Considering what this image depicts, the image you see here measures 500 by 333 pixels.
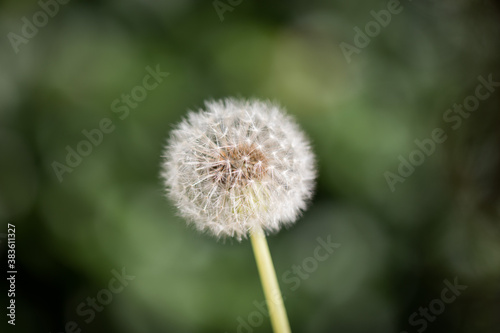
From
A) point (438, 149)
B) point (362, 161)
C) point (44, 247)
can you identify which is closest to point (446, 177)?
point (438, 149)

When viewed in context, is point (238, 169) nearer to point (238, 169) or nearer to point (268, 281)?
point (238, 169)

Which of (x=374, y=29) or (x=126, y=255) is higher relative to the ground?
(x=374, y=29)

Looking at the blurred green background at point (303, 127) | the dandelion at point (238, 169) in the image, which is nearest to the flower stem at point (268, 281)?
the dandelion at point (238, 169)

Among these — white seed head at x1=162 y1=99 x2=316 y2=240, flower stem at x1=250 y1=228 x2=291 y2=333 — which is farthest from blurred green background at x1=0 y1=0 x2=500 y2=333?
flower stem at x1=250 y1=228 x2=291 y2=333

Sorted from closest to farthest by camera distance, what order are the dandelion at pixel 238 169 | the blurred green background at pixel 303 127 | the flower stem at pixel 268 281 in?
the flower stem at pixel 268 281, the dandelion at pixel 238 169, the blurred green background at pixel 303 127

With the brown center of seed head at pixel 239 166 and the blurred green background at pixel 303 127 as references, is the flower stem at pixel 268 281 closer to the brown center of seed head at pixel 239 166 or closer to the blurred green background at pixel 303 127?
the brown center of seed head at pixel 239 166

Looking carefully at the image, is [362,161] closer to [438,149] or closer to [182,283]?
[438,149]
